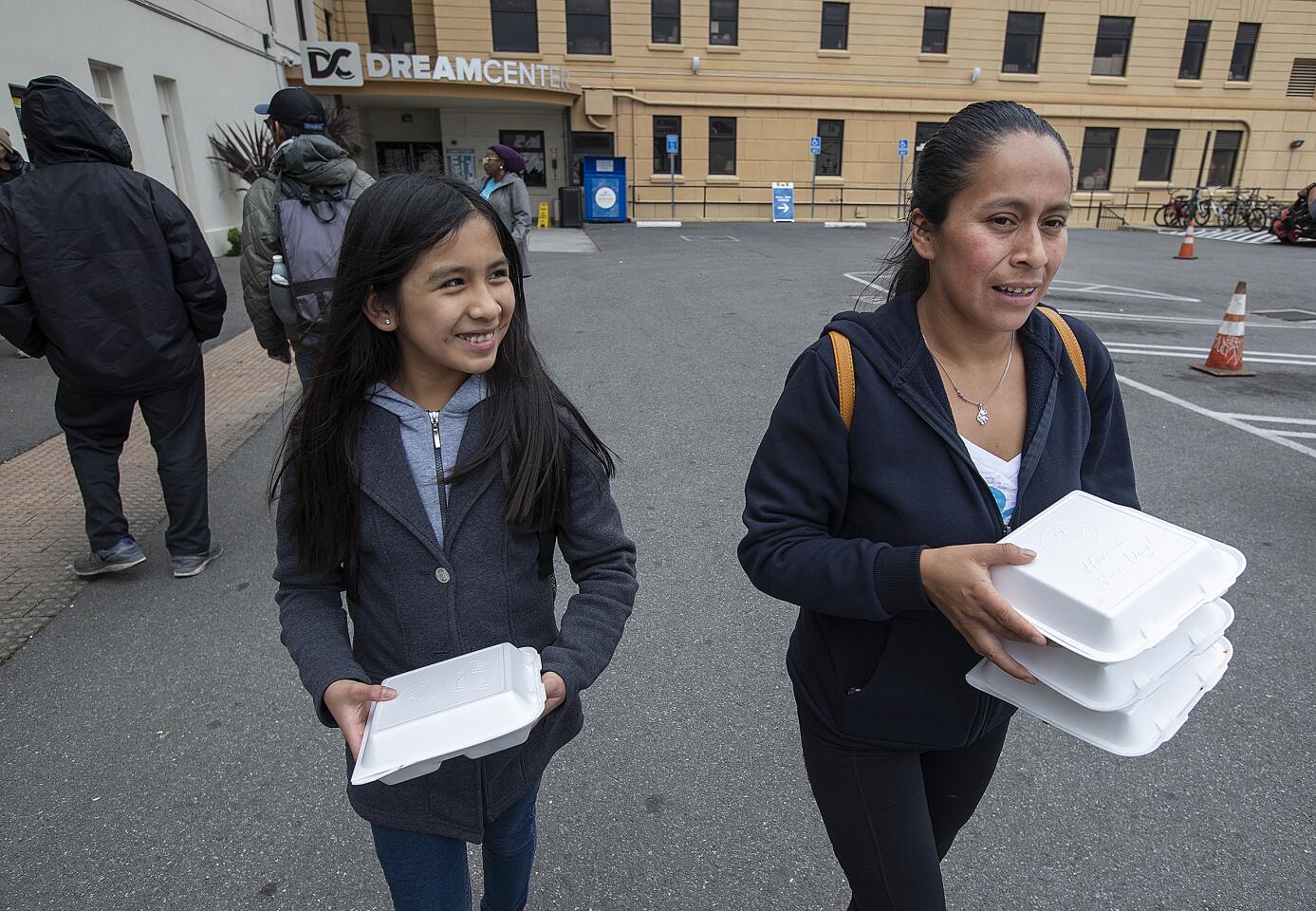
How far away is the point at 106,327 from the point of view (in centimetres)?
352

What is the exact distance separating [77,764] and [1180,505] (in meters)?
5.40

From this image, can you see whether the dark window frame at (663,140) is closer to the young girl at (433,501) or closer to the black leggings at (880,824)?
the young girl at (433,501)

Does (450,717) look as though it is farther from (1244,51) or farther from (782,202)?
(1244,51)

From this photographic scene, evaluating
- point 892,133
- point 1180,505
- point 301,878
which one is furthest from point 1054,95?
point 301,878

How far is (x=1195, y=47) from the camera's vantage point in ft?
90.8

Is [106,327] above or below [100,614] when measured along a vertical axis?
above

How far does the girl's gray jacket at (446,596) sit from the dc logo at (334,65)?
1841cm

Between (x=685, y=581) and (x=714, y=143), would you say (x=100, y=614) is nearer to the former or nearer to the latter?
(x=685, y=581)

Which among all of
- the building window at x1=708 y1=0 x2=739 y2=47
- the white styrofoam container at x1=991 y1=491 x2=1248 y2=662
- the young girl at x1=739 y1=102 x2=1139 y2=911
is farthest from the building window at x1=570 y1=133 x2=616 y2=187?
the white styrofoam container at x1=991 y1=491 x2=1248 y2=662

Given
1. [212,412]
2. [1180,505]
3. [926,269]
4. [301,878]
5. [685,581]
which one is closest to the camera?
[926,269]

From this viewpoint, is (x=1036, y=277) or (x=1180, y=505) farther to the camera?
(x=1180, y=505)

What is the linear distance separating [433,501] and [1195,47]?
35241mm

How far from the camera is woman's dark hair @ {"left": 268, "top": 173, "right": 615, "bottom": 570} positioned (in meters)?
1.46

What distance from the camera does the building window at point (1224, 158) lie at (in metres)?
28.3
